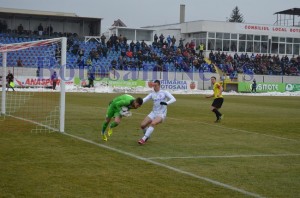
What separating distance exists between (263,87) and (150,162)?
4949 cm

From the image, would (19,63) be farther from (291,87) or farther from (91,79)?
(291,87)

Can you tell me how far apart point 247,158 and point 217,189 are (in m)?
3.56

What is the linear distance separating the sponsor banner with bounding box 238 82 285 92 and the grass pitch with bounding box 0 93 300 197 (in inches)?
1574

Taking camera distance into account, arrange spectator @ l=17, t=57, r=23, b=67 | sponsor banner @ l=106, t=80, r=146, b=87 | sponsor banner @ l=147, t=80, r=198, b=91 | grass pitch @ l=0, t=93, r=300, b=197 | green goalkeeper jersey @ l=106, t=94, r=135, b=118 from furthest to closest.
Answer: sponsor banner @ l=147, t=80, r=198, b=91 → sponsor banner @ l=106, t=80, r=146, b=87 → spectator @ l=17, t=57, r=23, b=67 → green goalkeeper jersey @ l=106, t=94, r=135, b=118 → grass pitch @ l=0, t=93, r=300, b=197

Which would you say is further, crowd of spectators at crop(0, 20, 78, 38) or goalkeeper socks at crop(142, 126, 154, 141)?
crowd of spectators at crop(0, 20, 78, 38)

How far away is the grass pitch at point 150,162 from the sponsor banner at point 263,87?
40.0m

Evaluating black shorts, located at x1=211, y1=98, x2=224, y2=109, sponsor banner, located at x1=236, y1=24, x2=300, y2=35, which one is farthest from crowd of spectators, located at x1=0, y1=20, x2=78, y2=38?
black shorts, located at x1=211, y1=98, x2=224, y2=109

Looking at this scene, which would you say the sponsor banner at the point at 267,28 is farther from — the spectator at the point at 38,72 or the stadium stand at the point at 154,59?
the spectator at the point at 38,72

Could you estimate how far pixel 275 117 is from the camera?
24234mm

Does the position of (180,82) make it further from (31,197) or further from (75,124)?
(31,197)

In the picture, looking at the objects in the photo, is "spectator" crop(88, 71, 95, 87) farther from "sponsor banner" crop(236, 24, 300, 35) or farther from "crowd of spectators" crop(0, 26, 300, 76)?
"sponsor banner" crop(236, 24, 300, 35)

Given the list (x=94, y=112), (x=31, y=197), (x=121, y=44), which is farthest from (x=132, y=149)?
(x=121, y=44)

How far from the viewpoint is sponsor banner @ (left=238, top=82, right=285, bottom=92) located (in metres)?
57.4

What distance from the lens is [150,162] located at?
1088 cm
